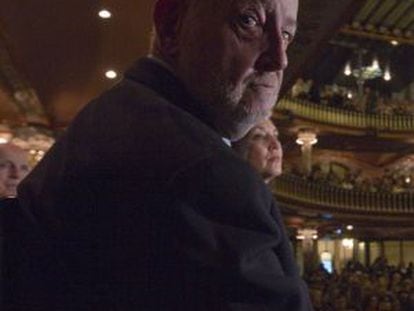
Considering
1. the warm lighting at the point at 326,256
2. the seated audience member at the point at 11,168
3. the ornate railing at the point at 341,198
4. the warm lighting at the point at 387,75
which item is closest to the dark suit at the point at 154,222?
the seated audience member at the point at 11,168

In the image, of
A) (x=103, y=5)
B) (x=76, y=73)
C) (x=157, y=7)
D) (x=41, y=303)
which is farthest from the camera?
(x=76, y=73)

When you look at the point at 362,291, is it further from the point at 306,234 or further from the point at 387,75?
the point at 387,75

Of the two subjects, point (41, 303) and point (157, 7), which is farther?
point (157, 7)

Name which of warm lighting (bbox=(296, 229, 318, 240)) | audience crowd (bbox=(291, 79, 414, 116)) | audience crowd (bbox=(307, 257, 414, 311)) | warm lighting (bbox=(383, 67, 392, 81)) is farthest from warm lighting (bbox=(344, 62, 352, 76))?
audience crowd (bbox=(307, 257, 414, 311))

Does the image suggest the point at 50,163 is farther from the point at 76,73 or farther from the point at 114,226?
the point at 76,73

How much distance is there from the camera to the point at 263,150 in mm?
1579

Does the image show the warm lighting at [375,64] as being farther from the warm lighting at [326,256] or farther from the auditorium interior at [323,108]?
the warm lighting at [326,256]

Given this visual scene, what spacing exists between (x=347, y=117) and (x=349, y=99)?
1.00m

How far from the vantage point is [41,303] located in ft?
2.88

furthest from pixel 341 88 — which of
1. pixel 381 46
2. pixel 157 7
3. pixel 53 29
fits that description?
pixel 157 7

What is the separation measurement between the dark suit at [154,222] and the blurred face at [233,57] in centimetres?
6

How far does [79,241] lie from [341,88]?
2337cm

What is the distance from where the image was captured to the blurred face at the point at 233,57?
0.92 meters

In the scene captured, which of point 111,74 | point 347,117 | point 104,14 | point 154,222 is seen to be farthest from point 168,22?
point 347,117
